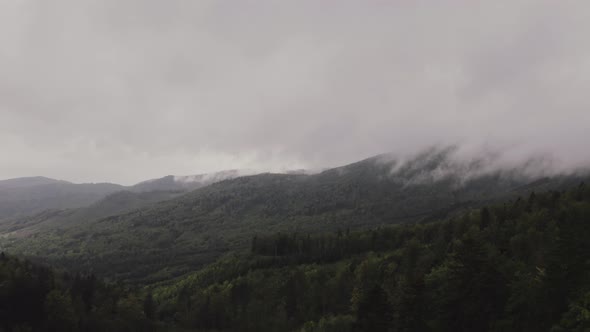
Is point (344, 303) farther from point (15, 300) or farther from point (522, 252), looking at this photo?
point (15, 300)

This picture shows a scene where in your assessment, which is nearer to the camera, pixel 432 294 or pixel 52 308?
pixel 432 294

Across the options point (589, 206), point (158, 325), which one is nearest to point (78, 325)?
point (158, 325)

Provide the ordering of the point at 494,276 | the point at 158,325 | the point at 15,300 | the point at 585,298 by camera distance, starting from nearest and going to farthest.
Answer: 1. the point at 585,298
2. the point at 494,276
3. the point at 15,300
4. the point at 158,325

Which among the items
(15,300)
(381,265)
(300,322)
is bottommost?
(300,322)

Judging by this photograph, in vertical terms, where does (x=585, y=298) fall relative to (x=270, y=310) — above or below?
above

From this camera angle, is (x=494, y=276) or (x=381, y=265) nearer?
(x=494, y=276)

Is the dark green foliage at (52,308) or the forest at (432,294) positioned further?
the dark green foliage at (52,308)

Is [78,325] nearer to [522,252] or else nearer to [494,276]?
[494,276]

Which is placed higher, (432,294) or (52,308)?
(52,308)

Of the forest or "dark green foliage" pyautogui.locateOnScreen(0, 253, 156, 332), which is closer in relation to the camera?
the forest

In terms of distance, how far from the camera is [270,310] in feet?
651

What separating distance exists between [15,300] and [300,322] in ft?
361

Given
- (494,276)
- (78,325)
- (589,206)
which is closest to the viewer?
(494,276)

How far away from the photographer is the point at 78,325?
130750 millimetres
